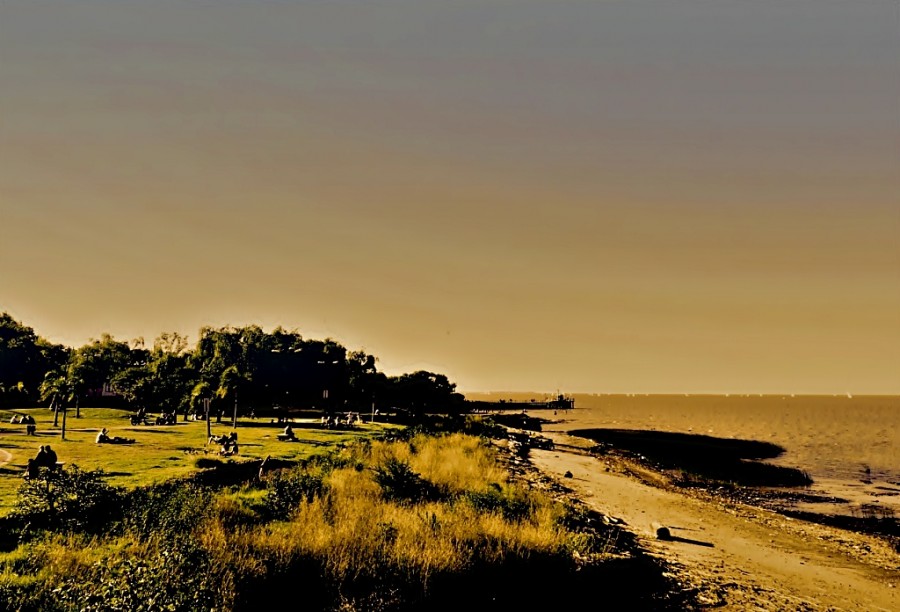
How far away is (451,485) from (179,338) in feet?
145

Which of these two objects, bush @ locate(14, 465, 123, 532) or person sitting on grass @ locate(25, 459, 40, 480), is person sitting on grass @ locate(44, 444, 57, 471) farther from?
bush @ locate(14, 465, 123, 532)

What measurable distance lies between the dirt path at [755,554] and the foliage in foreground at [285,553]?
294cm

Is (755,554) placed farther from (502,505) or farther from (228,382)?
(228,382)

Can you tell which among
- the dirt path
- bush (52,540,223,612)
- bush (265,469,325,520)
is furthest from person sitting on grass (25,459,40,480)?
the dirt path

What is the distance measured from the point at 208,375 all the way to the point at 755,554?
29.9 m

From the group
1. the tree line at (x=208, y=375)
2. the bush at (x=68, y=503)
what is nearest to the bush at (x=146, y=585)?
the bush at (x=68, y=503)

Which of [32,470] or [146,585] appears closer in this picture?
[146,585]

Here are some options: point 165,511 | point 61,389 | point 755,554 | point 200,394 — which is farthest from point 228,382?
point 755,554

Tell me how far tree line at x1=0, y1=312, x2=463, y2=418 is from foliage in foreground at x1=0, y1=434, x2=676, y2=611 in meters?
19.5

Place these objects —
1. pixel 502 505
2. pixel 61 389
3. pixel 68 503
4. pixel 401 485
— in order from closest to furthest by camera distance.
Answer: pixel 68 503 → pixel 502 505 → pixel 401 485 → pixel 61 389

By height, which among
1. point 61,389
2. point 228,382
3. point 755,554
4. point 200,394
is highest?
point 228,382

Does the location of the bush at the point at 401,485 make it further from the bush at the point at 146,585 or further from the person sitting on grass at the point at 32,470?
the person sitting on grass at the point at 32,470

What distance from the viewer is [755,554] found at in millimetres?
17000

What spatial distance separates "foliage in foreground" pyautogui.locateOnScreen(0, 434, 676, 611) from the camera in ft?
25.6
